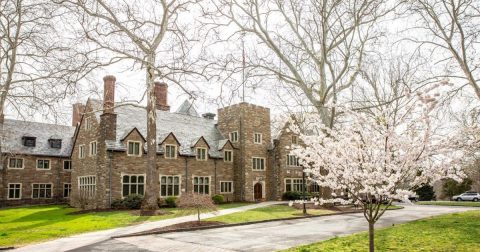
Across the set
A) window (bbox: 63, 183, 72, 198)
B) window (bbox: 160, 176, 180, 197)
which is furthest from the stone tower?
window (bbox: 63, 183, 72, 198)

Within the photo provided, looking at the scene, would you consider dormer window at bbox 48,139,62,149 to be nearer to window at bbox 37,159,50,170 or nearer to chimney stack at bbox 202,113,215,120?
window at bbox 37,159,50,170

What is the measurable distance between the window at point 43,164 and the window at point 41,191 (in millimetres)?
1867

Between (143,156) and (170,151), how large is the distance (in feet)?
9.76

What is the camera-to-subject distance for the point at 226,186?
131ft

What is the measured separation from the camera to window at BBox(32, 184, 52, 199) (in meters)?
41.5

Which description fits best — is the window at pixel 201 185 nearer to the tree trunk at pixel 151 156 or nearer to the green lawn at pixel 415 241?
the tree trunk at pixel 151 156

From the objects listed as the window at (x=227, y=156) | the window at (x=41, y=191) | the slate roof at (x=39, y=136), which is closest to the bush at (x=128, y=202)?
the window at (x=227, y=156)

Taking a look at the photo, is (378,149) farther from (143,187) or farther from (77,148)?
(77,148)

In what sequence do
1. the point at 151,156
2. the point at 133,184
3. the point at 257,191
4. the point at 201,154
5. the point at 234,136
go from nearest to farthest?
1. the point at 151,156
2. the point at 133,184
3. the point at 201,154
4. the point at 257,191
5. the point at 234,136

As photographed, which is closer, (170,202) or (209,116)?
(170,202)

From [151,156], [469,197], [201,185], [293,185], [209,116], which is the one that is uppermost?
[209,116]

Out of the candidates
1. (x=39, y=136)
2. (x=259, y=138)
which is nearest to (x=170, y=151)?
(x=259, y=138)

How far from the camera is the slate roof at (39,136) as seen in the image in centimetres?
4169

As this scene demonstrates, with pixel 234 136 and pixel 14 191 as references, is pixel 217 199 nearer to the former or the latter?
pixel 234 136
